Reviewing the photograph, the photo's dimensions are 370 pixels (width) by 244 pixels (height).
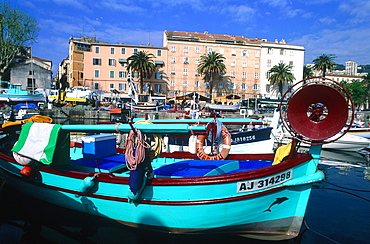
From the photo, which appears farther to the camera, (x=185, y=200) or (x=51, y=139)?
(x=51, y=139)

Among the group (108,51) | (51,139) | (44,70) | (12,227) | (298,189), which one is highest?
(108,51)

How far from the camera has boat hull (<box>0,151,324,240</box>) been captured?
228 inches

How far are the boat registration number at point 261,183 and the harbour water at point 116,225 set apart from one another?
5.24ft

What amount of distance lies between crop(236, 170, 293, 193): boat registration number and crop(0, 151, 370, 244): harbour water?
1.60 m

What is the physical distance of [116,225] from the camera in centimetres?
689

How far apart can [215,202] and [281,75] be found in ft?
172

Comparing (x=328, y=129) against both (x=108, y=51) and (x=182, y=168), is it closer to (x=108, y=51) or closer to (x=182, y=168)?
(x=182, y=168)

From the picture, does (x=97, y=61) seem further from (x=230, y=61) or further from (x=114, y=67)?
(x=230, y=61)

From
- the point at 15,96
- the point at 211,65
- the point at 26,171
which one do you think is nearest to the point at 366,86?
the point at 211,65

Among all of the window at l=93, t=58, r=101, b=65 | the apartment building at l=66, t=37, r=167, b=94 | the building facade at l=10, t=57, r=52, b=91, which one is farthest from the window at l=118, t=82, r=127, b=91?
the building facade at l=10, t=57, r=52, b=91

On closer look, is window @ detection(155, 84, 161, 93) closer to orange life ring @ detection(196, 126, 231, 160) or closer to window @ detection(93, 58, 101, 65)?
window @ detection(93, 58, 101, 65)

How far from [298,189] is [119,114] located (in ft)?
40.5

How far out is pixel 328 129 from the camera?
6.05m

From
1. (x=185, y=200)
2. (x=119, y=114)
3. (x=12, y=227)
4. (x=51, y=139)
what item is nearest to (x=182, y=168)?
(x=185, y=200)
